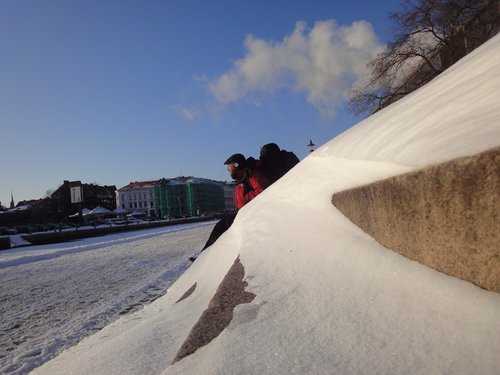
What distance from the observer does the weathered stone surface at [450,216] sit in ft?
4.53

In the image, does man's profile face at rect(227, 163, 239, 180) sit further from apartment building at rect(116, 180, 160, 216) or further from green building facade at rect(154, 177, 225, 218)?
apartment building at rect(116, 180, 160, 216)

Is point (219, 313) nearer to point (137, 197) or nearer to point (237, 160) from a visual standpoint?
point (237, 160)

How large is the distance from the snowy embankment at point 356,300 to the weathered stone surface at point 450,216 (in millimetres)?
55

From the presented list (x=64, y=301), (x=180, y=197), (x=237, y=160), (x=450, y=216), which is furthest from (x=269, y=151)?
(x=180, y=197)

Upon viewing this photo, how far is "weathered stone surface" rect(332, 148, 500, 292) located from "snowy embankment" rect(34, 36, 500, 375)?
0.06m

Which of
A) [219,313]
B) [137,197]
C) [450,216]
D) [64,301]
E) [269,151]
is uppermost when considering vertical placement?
[137,197]

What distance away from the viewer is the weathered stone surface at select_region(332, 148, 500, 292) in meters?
1.38

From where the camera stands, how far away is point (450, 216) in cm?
154

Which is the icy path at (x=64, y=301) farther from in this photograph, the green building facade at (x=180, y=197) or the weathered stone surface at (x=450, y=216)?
the green building facade at (x=180, y=197)

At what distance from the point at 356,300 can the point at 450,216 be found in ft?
1.84

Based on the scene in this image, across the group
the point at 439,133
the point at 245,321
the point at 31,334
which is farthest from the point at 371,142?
the point at 31,334

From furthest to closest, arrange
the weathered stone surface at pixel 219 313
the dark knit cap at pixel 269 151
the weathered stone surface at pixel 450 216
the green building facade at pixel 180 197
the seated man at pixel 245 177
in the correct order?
the green building facade at pixel 180 197
the dark knit cap at pixel 269 151
the seated man at pixel 245 177
the weathered stone surface at pixel 219 313
the weathered stone surface at pixel 450 216

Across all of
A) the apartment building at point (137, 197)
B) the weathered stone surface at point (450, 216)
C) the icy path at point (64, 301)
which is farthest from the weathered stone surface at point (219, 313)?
the apartment building at point (137, 197)

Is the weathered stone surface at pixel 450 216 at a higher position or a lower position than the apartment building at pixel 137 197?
lower
